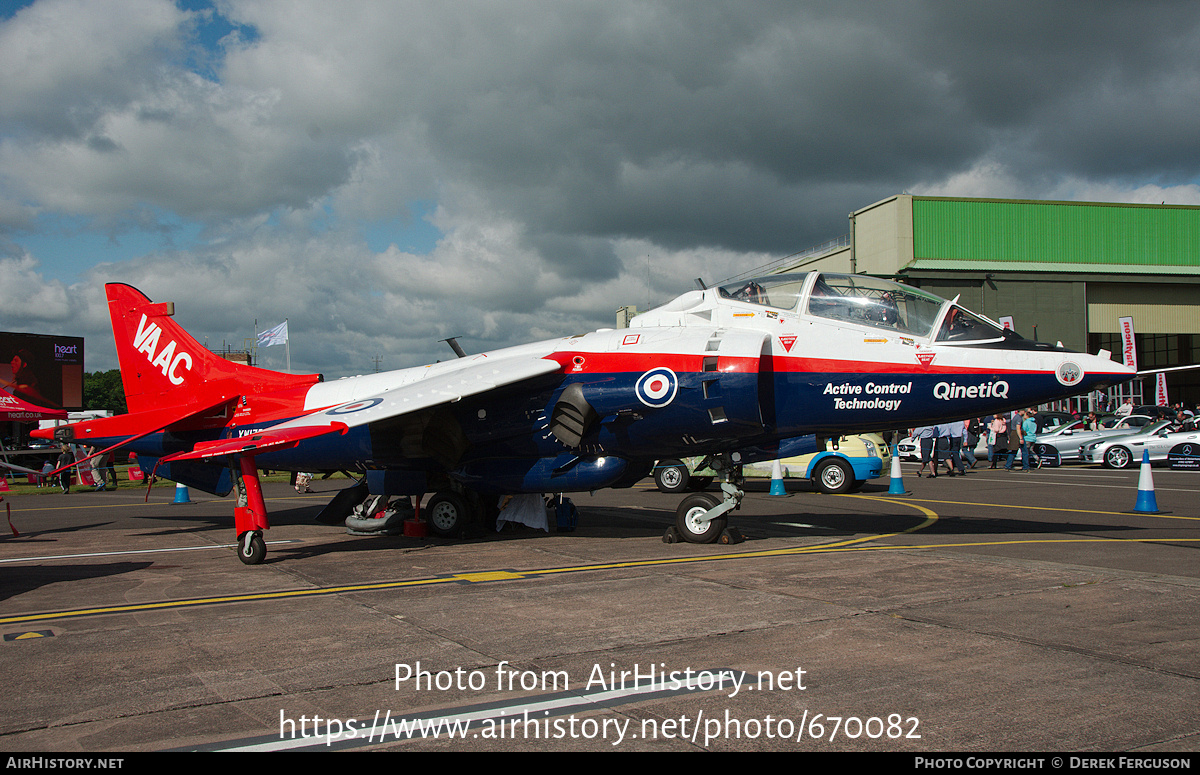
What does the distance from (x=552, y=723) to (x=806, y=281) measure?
737 cm

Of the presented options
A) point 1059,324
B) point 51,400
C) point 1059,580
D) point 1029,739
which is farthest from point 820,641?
point 51,400

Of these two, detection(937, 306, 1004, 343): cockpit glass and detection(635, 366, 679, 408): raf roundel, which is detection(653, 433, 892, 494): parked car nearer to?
detection(635, 366, 679, 408): raf roundel

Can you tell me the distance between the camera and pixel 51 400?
4578 cm

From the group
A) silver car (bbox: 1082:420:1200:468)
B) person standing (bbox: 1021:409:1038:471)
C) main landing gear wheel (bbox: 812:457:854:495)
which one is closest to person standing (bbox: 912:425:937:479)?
person standing (bbox: 1021:409:1038:471)

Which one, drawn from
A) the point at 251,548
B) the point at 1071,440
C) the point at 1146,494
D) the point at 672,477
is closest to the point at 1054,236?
the point at 1071,440

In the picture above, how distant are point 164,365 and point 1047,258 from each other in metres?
49.1

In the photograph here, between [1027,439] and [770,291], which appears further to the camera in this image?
[1027,439]

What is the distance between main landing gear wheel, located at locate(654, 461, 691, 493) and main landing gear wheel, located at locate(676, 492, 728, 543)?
876 cm

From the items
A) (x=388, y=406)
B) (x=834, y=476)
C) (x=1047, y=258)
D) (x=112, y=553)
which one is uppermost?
(x=1047, y=258)

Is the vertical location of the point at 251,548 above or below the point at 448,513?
below

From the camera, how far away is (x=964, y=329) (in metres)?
9.43

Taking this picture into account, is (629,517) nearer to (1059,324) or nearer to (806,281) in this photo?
(806,281)

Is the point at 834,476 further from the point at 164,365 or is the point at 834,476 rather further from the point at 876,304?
the point at 164,365

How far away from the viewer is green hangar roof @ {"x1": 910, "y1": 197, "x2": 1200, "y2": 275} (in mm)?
45469
